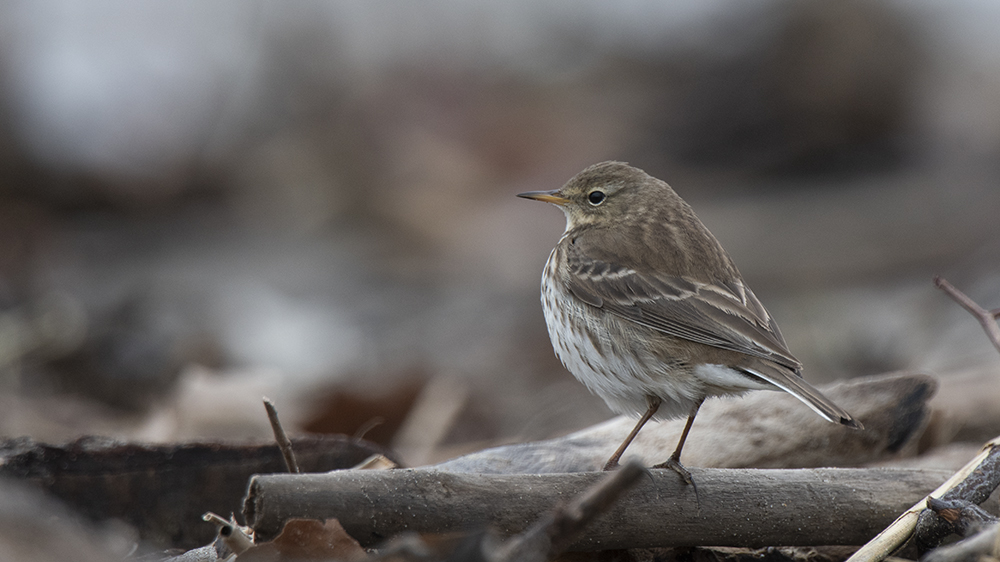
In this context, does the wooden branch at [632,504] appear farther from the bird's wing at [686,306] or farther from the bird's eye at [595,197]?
the bird's eye at [595,197]

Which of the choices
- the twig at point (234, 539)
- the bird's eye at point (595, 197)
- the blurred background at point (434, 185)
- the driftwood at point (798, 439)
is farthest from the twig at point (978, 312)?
the blurred background at point (434, 185)

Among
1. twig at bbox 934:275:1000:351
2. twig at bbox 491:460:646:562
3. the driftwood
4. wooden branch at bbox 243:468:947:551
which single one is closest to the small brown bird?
the driftwood

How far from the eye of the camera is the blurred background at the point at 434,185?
6859 millimetres

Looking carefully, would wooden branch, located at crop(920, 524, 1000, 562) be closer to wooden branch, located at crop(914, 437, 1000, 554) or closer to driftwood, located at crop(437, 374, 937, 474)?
wooden branch, located at crop(914, 437, 1000, 554)

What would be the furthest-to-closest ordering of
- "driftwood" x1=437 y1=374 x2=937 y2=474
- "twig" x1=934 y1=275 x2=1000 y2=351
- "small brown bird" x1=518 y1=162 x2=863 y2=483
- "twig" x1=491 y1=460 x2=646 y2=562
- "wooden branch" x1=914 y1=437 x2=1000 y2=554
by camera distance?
"driftwood" x1=437 y1=374 x2=937 y2=474 → "small brown bird" x1=518 y1=162 x2=863 y2=483 → "twig" x1=934 y1=275 x2=1000 y2=351 → "wooden branch" x1=914 y1=437 x2=1000 y2=554 → "twig" x1=491 y1=460 x2=646 y2=562

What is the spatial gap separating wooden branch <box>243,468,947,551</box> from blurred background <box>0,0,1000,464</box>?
267 cm

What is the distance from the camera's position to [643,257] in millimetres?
3947

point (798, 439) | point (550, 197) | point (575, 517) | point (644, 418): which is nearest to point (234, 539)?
point (575, 517)

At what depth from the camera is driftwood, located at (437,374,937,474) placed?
3.53m

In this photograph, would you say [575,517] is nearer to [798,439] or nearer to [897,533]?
[897,533]

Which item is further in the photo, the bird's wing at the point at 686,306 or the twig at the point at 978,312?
the bird's wing at the point at 686,306

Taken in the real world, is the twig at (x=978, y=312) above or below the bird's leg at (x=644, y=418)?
above

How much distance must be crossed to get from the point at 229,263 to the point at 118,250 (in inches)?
47.8

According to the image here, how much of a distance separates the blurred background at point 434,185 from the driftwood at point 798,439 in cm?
179
